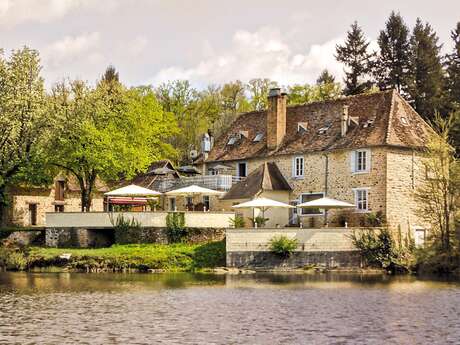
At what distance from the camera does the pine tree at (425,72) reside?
68125 mm

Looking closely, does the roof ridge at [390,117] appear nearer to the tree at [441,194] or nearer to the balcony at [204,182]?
the tree at [441,194]

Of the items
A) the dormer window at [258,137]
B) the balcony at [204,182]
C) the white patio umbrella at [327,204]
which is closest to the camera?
the white patio umbrella at [327,204]

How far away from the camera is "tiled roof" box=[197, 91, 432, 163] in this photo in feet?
171

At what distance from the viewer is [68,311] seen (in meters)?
29.6

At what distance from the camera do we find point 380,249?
158ft

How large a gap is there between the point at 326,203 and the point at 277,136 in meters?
10.1

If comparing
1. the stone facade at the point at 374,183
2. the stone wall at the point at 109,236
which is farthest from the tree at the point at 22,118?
the stone facade at the point at 374,183

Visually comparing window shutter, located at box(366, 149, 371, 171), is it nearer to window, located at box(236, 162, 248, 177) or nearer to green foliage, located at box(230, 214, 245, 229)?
green foliage, located at box(230, 214, 245, 229)

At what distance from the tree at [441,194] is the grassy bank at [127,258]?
12191 mm

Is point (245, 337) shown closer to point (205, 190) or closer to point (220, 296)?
point (220, 296)

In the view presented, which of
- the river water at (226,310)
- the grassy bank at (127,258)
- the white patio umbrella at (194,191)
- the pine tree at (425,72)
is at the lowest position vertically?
the river water at (226,310)

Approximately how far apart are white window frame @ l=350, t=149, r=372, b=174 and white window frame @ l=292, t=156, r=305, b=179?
429 cm

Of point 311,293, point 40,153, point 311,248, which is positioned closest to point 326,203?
point 311,248

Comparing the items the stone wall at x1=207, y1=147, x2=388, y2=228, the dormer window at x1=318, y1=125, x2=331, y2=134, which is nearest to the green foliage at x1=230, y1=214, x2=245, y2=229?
the stone wall at x1=207, y1=147, x2=388, y2=228
